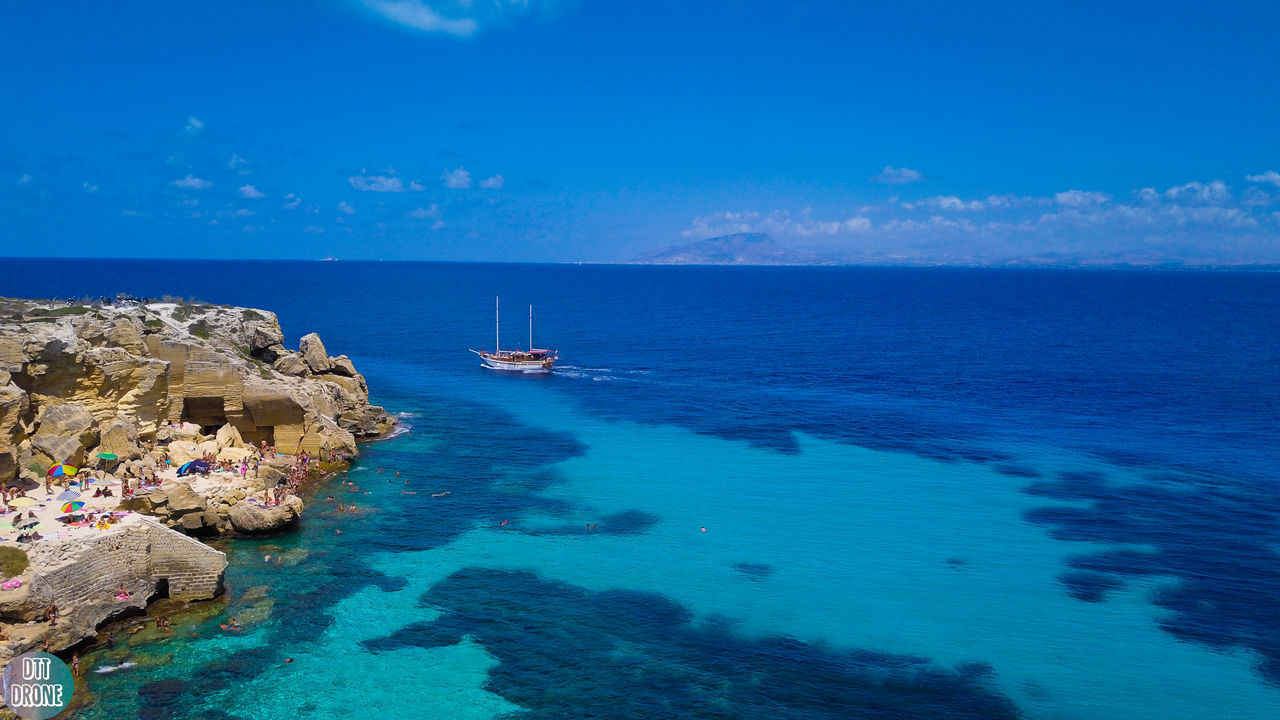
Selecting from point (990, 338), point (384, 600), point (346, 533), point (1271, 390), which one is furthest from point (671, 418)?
point (990, 338)

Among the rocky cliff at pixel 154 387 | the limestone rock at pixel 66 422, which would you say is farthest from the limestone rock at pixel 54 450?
the limestone rock at pixel 66 422

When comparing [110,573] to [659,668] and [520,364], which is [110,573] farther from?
[520,364]

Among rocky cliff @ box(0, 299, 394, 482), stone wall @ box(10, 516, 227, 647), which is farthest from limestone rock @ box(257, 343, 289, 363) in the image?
stone wall @ box(10, 516, 227, 647)

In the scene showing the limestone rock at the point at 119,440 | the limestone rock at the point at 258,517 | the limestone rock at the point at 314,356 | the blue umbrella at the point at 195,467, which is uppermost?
the limestone rock at the point at 314,356

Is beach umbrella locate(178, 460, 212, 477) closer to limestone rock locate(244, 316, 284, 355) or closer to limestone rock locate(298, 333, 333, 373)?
limestone rock locate(298, 333, 333, 373)

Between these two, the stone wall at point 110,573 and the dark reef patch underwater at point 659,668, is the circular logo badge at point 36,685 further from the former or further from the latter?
the dark reef patch underwater at point 659,668

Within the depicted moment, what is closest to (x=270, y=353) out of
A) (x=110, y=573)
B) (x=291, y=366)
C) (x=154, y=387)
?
(x=291, y=366)
